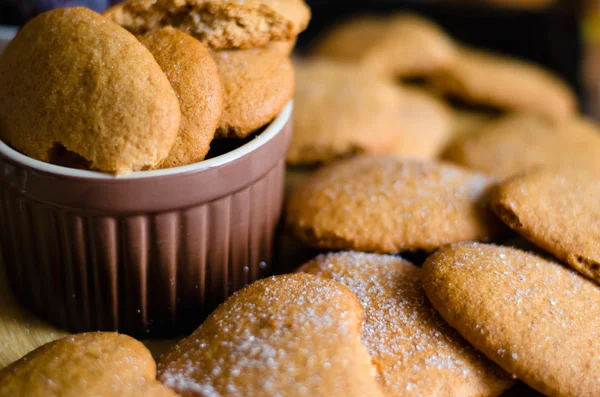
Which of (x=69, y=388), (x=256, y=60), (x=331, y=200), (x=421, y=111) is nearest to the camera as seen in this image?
(x=69, y=388)

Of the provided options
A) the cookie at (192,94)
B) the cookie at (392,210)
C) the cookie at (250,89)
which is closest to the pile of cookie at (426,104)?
the cookie at (392,210)

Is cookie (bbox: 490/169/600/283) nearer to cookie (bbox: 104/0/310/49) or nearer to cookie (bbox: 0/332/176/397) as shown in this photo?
cookie (bbox: 104/0/310/49)

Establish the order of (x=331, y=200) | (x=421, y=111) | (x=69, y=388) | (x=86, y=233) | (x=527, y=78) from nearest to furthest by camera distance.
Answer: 1. (x=69, y=388)
2. (x=86, y=233)
3. (x=331, y=200)
4. (x=421, y=111)
5. (x=527, y=78)

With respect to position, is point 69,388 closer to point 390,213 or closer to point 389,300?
point 389,300

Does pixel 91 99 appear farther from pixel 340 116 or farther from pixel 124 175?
pixel 340 116

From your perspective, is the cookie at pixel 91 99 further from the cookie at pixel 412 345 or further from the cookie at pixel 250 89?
the cookie at pixel 412 345

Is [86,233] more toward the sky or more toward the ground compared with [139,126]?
more toward the ground

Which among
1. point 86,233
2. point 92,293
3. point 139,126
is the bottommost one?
point 92,293

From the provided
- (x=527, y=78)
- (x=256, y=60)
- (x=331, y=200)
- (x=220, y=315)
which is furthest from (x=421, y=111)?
(x=220, y=315)
